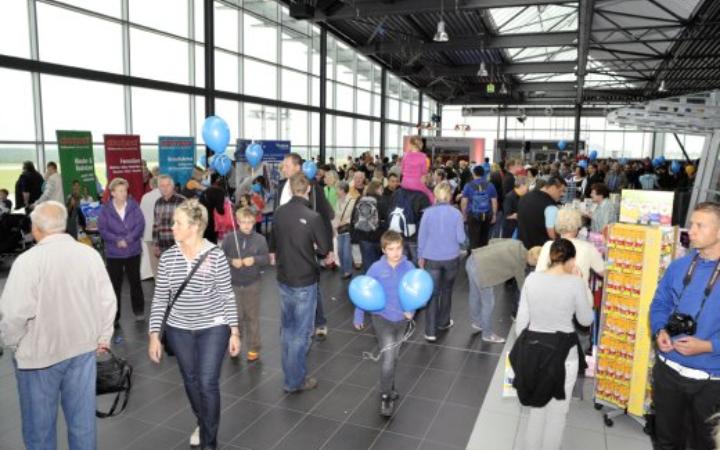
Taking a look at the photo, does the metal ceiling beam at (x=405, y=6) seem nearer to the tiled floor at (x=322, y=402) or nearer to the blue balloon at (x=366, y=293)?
the tiled floor at (x=322, y=402)

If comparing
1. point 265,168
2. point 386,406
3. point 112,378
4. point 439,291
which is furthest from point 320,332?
point 265,168

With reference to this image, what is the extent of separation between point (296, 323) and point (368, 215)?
2437mm

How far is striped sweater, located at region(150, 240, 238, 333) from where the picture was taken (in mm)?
2748

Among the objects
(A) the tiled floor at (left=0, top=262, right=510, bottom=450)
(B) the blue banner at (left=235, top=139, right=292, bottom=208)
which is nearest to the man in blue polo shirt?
(A) the tiled floor at (left=0, top=262, right=510, bottom=450)

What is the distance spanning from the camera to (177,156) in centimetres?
973

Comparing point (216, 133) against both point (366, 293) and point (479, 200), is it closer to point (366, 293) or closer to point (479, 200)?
point (366, 293)

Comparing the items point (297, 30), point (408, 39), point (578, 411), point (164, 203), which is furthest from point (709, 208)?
point (408, 39)

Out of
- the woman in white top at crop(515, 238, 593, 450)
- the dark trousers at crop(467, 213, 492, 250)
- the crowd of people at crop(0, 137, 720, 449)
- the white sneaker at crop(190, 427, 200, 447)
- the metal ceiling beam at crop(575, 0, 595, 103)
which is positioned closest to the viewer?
the crowd of people at crop(0, 137, 720, 449)

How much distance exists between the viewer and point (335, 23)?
16484mm

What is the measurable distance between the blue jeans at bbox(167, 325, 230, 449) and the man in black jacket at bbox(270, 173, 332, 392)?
89 centimetres

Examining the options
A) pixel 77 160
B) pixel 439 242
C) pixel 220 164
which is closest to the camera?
pixel 439 242

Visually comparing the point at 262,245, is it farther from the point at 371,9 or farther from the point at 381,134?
the point at 381,134

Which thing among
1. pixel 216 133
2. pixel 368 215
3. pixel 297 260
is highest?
pixel 216 133

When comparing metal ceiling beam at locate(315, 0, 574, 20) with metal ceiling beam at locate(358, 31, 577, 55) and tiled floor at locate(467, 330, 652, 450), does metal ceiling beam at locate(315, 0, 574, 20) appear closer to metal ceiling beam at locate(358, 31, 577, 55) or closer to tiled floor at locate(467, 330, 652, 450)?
metal ceiling beam at locate(358, 31, 577, 55)
